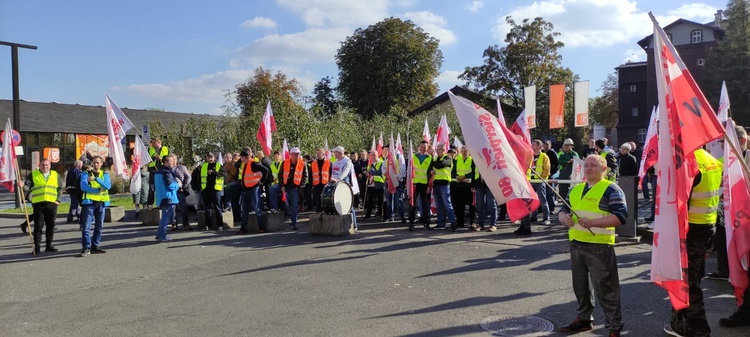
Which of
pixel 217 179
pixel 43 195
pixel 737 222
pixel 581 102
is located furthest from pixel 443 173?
pixel 581 102

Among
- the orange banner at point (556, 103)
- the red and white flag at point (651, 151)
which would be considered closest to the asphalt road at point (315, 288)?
the red and white flag at point (651, 151)

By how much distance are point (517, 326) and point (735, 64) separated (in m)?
50.0

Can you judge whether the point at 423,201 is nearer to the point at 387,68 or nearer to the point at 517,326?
the point at 517,326

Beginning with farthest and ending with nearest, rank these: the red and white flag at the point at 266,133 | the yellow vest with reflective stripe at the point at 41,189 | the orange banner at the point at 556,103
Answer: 1. the orange banner at the point at 556,103
2. the red and white flag at the point at 266,133
3. the yellow vest with reflective stripe at the point at 41,189

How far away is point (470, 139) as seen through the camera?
265 inches

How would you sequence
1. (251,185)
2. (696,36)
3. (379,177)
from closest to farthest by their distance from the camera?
(251,185) < (379,177) < (696,36)

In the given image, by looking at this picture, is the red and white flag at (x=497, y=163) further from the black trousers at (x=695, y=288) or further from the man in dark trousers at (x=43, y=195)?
the man in dark trousers at (x=43, y=195)

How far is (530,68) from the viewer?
50281mm

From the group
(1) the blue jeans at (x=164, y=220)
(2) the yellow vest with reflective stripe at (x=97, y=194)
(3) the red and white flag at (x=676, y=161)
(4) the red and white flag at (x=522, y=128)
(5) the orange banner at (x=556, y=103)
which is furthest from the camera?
(5) the orange banner at (x=556, y=103)

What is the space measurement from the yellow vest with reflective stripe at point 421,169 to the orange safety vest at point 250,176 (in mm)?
3502

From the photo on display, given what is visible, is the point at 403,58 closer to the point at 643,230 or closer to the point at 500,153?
the point at 643,230

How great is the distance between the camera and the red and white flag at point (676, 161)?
4.83 metres

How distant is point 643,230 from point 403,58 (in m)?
45.5

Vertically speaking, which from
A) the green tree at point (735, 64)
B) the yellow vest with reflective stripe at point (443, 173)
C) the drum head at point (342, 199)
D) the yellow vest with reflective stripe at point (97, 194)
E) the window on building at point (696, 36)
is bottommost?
the drum head at point (342, 199)
